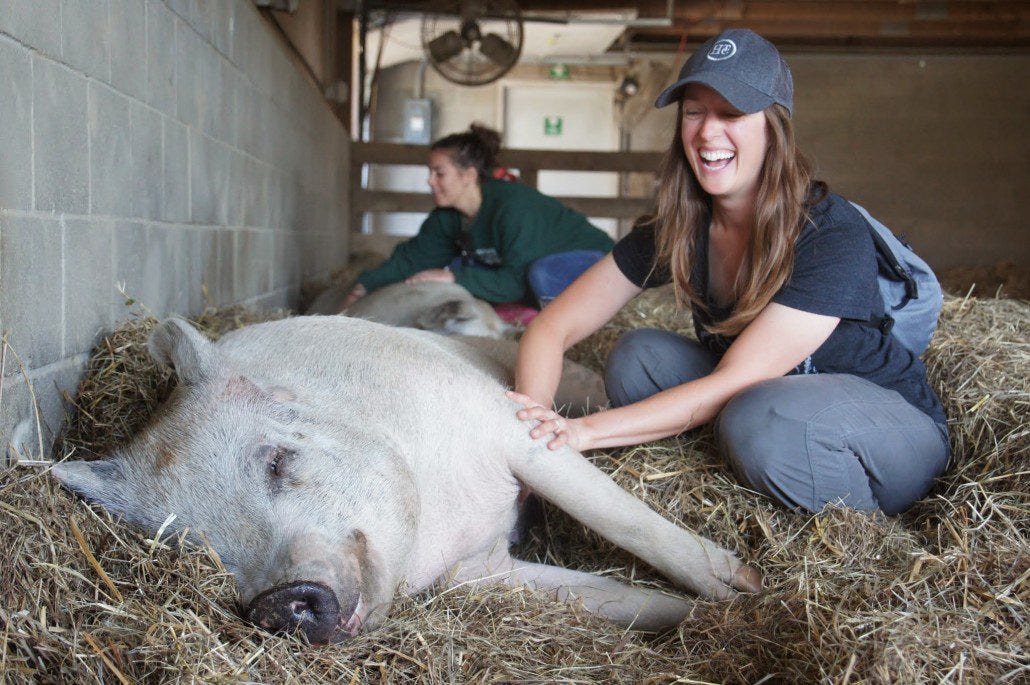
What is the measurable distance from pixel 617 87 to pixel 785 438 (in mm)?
15800

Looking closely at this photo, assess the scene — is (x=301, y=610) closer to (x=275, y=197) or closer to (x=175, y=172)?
(x=175, y=172)

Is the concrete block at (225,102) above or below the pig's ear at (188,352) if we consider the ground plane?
above

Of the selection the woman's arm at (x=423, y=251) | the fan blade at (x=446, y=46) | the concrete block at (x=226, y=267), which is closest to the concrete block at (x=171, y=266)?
the concrete block at (x=226, y=267)

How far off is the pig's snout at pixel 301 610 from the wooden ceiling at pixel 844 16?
9442 millimetres

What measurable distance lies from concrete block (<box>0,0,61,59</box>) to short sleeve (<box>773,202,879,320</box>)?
6.57 ft

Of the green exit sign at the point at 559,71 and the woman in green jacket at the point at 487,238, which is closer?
the woman in green jacket at the point at 487,238

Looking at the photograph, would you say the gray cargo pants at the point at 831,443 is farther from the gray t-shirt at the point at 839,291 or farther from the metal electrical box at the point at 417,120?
the metal electrical box at the point at 417,120

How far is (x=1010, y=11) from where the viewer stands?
10477 millimetres

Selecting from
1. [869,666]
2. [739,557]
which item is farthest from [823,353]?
[869,666]

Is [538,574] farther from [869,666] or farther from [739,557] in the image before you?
[869,666]

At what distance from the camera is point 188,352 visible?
2428mm

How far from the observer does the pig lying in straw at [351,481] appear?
2.00m

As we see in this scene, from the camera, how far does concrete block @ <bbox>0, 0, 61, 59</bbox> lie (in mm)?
2145

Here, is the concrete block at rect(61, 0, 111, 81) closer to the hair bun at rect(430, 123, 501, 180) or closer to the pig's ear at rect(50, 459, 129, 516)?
the pig's ear at rect(50, 459, 129, 516)
